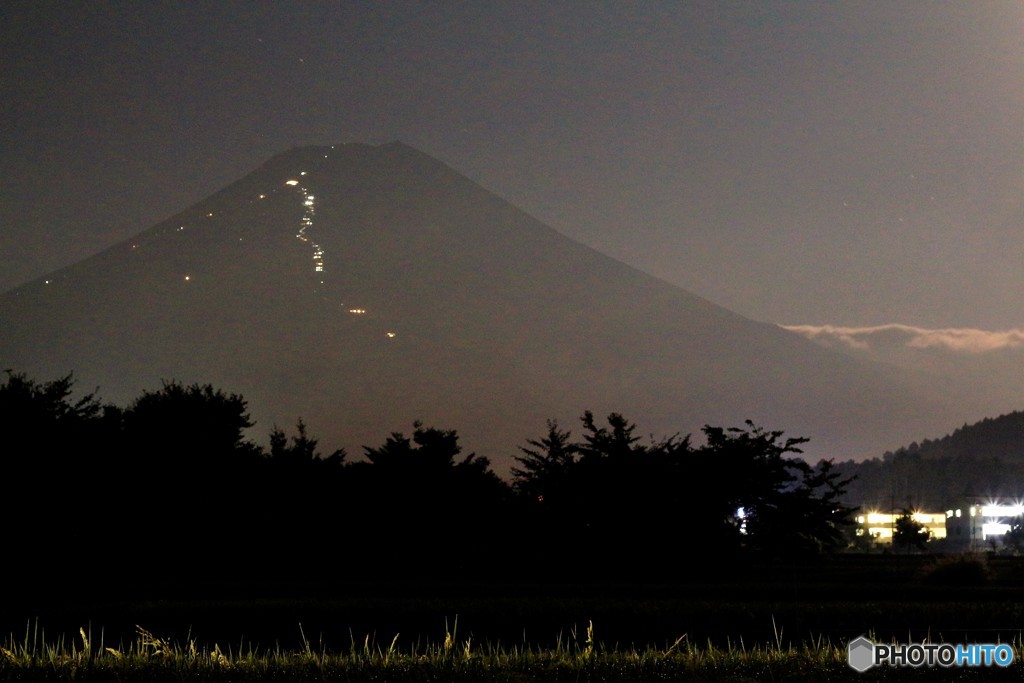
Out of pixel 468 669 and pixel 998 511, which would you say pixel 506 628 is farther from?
pixel 998 511

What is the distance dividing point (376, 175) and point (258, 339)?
67494mm

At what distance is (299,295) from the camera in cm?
14988

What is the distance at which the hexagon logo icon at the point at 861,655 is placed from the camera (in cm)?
955

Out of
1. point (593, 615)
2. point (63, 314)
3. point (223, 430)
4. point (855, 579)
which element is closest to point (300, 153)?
point (63, 314)

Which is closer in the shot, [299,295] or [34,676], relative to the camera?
[34,676]

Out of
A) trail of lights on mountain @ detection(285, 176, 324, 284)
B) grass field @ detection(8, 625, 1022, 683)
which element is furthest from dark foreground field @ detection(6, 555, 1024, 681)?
trail of lights on mountain @ detection(285, 176, 324, 284)

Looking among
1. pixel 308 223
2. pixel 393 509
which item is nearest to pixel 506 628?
pixel 393 509

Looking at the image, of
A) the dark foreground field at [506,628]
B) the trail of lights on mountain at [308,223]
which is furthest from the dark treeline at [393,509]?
the trail of lights on mountain at [308,223]

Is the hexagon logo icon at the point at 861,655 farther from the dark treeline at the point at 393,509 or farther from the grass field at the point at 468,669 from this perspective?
the dark treeline at the point at 393,509

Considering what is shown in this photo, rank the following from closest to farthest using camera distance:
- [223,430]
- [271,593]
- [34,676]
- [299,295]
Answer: [34,676] → [271,593] → [223,430] → [299,295]

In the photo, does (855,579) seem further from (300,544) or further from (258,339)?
(258,339)

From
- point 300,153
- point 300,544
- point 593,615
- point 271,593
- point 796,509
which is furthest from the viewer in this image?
point 300,153

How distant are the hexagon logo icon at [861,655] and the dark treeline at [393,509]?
22.1 meters

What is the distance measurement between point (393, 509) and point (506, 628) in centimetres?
1852
